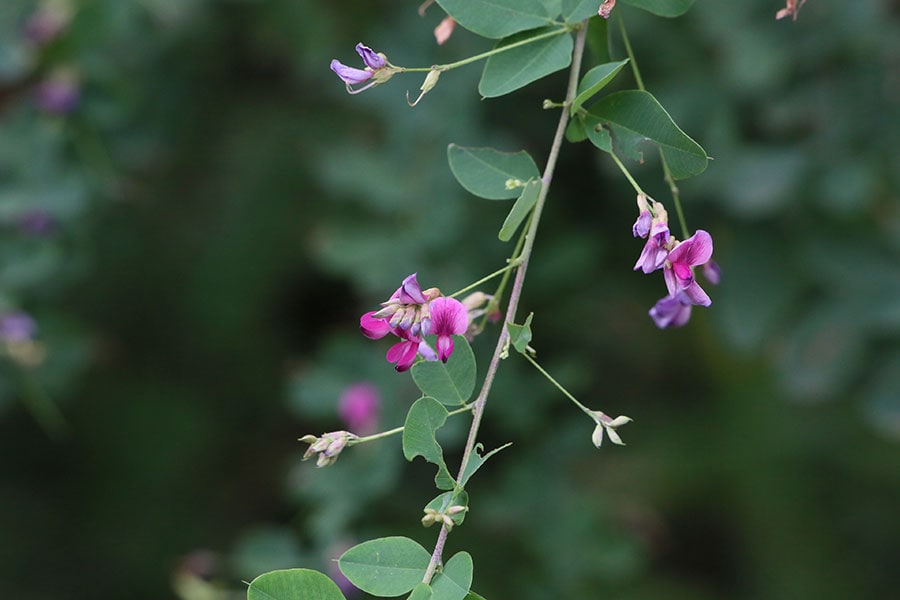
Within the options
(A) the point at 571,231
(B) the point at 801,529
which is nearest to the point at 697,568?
(B) the point at 801,529

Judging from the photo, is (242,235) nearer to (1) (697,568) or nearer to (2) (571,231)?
(2) (571,231)

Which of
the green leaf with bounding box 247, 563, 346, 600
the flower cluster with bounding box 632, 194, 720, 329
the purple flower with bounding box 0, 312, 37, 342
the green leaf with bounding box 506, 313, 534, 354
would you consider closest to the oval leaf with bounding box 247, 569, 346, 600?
the green leaf with bounding box 247, 563, 346, 600

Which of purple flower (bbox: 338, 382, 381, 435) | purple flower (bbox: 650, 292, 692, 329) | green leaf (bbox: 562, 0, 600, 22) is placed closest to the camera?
green leaf (bbox: 562, 0, 600, 22)

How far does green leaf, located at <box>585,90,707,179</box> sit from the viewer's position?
0.72 metres

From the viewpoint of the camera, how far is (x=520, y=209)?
742mm

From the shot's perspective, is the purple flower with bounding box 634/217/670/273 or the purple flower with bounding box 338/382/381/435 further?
the purple flower with bounding box 338/382/381/435

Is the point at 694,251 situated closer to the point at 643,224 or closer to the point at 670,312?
the point at 643,224

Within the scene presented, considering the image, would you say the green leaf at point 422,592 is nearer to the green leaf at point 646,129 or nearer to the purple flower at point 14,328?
the green leaf at point 646,129

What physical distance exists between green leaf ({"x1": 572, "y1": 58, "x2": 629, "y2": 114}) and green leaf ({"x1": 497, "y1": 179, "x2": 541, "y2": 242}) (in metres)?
0.07

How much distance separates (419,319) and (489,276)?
7 cm

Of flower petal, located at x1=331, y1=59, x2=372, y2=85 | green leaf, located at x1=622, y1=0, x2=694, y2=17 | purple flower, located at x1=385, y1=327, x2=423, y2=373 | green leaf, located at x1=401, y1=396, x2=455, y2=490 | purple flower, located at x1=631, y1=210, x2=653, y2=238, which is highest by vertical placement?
green leaf, located at x1=622, y1=0, x2=694, y2=17

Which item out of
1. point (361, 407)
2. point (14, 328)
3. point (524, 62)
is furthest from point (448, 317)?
point (14, 328)

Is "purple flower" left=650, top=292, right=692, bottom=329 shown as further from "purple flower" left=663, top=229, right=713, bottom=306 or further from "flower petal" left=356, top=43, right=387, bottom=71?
"flower petal" left=356, top=43, right=387, bottom=71

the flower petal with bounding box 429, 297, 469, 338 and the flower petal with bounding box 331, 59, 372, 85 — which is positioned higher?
the flower petal with bounding box 331, 59, 372, 85
